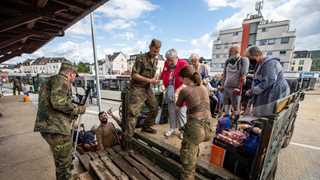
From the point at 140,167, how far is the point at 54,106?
1.45 meters

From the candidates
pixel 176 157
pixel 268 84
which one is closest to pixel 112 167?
pixel 176 157

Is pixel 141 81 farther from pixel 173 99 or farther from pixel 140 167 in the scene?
pixel 140 167

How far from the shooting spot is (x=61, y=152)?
2.10 m

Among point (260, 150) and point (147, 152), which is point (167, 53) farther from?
point (260, 150)

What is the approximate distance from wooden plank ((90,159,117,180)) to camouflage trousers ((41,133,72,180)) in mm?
345

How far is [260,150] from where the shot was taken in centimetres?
146

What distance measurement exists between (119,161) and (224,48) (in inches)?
1394

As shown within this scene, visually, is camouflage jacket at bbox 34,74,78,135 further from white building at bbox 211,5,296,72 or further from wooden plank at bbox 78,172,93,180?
white building at bbox 211,5,296,72

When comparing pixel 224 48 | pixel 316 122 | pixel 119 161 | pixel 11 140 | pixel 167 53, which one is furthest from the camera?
pixel 224 48

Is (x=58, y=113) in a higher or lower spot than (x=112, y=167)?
higher

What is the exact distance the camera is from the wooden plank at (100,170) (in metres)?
2.14

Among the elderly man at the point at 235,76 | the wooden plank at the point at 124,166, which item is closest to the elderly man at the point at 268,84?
the elderly man at the point at 235,76

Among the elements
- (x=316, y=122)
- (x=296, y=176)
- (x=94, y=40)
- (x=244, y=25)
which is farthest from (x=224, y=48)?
(x=296, y=176)

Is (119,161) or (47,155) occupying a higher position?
(119,161)
